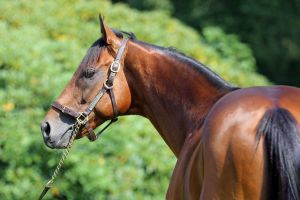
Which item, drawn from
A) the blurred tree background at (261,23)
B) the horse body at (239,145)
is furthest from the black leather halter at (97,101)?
the blurred tree background at (261,23)

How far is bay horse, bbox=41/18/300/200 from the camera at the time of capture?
3.04m

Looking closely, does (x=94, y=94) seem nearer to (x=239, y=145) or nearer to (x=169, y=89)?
(x=169, y=89)

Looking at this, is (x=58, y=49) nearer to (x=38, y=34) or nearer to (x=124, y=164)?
(x=38, y=34)

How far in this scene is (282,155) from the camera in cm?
301

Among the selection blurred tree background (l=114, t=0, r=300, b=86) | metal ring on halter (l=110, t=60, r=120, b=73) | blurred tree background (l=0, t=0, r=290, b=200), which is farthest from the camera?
blurred tree background (l=114, t=0, r=300, b=86)

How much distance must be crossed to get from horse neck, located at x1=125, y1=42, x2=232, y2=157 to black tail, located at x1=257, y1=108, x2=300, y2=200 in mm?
970

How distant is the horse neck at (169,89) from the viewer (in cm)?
403

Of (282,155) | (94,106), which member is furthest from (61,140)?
(282,155)

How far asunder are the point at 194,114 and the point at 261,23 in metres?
10.8

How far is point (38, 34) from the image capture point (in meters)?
7.24

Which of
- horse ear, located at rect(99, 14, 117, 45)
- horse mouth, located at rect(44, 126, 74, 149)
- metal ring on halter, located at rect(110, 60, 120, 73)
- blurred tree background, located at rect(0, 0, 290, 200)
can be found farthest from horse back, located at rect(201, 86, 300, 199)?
blurred tree background, located at rect(0, 0, 290, 200)

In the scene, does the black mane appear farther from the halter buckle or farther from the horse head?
the halter buckle

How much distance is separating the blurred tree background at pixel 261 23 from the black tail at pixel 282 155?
438 inches

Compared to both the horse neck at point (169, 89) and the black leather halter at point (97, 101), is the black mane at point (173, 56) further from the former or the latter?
the black leather halter at point (97, 101)
